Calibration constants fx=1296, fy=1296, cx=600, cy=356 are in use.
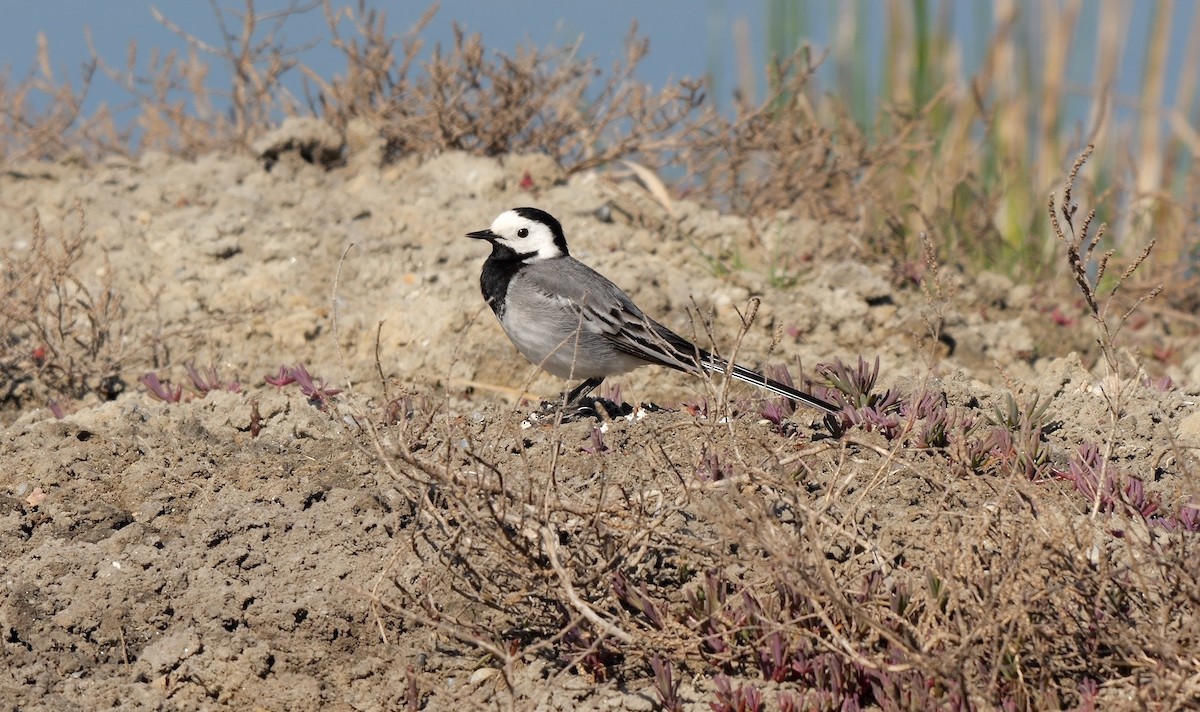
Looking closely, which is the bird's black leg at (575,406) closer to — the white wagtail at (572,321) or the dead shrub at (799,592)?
the white wagtail at (572,321)

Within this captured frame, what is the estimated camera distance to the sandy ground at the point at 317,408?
4.36m

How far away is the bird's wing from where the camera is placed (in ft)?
20.4

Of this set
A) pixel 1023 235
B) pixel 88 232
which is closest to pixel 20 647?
pixel 88 232

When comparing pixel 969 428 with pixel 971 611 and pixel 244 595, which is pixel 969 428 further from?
pixel 244 595

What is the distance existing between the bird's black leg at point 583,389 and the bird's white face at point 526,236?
0.72m

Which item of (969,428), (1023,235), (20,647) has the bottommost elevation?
(1023,235)

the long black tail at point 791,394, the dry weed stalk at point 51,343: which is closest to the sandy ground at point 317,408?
the long black tail at point 791,394

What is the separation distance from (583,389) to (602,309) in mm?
665

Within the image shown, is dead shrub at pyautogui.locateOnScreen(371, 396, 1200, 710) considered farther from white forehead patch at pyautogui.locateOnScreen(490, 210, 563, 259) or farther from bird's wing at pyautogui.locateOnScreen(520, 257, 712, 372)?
white forehead patch at pyautogui.locateOnScreen(490, 210, 563, 259)

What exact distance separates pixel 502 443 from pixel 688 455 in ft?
2.65

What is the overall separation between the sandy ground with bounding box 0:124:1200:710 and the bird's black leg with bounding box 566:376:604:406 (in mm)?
457

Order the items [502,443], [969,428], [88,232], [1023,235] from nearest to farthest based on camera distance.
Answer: [969,428], [502,443], [88,232], [1023,235]

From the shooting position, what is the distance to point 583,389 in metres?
6.91

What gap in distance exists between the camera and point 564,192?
9297 millimetres
